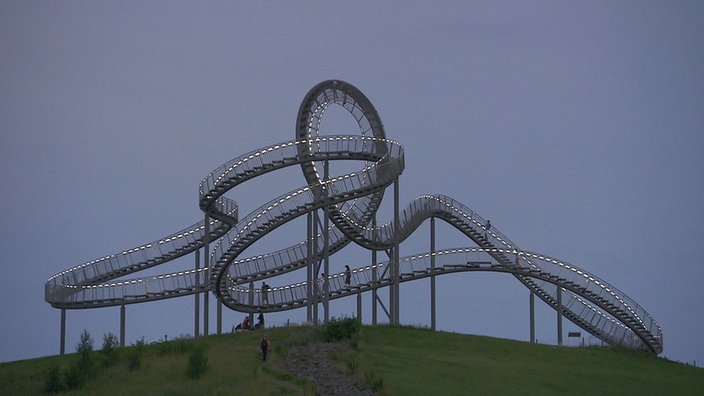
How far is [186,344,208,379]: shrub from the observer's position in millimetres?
51344

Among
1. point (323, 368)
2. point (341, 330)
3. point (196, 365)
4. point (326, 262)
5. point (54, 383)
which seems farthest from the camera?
point (326, 262)

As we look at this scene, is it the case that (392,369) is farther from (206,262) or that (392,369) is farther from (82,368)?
(206,262)

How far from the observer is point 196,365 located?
169 feet

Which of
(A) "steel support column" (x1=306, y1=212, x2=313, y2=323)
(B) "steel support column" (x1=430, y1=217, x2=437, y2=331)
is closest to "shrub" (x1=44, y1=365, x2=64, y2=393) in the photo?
(A) "steel support column" (x1=306, y1=212, x2=313, y2=323)

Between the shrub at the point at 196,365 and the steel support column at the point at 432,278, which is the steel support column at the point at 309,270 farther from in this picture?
the shrub at the point at 196,365

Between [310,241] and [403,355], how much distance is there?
13.0m

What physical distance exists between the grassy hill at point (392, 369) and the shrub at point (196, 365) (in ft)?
0.51

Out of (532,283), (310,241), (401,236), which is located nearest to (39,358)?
(310,241)

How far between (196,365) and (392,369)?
7.19m

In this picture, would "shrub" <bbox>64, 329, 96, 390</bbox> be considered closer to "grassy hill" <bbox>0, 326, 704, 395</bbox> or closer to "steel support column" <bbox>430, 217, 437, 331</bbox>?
"grassy hill" <bbox>0, 326, 704, 395</bbox>

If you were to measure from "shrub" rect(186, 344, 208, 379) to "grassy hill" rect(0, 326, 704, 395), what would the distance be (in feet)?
0.51

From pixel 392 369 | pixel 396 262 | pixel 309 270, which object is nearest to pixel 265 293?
pixel 309 270

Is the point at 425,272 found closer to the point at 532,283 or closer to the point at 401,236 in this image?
the point at 401,236

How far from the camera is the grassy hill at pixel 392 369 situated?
5022cm
